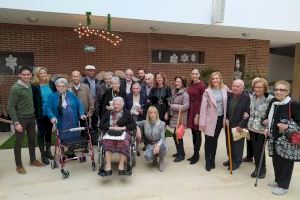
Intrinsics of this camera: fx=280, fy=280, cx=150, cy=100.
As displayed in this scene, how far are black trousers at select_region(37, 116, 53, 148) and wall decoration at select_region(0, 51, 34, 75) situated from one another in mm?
4219

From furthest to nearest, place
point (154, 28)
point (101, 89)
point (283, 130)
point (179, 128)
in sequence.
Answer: point (154, 28) → point (101, 89) → point (179, 128) → point (283, 130)

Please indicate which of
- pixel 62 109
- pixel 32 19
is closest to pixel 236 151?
pixel 62 109

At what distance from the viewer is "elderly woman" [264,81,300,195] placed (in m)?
3.43

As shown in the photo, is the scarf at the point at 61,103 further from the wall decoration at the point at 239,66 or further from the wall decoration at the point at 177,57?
the wall decoration at the point at 239,66

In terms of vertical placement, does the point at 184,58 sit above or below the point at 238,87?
above

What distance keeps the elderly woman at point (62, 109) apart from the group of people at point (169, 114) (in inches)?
0.6

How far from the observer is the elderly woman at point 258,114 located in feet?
13.2

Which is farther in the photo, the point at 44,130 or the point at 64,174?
the point at 44,130

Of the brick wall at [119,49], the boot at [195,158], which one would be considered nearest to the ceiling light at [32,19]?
the brick wall at [119,49]

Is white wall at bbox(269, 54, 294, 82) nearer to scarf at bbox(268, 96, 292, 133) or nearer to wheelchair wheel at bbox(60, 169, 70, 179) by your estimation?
scarf at bbox(268, 96, 292, 133)

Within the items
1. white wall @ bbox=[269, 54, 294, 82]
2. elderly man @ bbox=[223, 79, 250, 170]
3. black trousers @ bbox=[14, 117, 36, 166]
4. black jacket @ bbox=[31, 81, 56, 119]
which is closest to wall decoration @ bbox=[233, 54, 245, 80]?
white wall @ bbox=[269, 54, 294, 82]

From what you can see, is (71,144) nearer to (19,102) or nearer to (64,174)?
(64,174)

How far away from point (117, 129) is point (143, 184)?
2.82ft

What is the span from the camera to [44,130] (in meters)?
4.66
